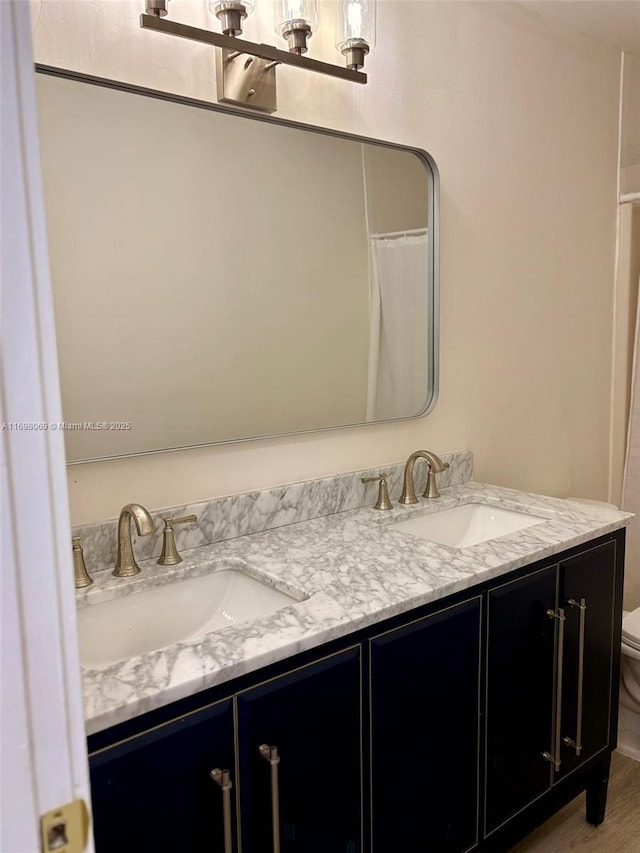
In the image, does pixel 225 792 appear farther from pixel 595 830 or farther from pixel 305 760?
pixel 595 830

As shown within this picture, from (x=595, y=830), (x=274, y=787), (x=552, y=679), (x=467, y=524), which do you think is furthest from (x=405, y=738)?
(x=595, y=830)

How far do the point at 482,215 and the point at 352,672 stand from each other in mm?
1471

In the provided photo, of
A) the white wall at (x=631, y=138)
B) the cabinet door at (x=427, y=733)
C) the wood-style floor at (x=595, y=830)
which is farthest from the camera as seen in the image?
the white wall at (x=631, y=138)

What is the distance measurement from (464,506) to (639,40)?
1.83m

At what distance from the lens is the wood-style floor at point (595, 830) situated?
175cm

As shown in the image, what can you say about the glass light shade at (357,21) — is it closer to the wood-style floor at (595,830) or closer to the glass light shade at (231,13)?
the glass light shade at (231,13)

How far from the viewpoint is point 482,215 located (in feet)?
6.86

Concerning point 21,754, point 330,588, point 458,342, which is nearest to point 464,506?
point 458,342

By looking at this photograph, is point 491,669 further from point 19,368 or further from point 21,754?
point 19,368

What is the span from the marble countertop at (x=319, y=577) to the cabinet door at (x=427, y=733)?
78 mm

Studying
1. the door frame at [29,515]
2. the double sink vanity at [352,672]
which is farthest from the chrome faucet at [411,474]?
the door frame at [29,515]

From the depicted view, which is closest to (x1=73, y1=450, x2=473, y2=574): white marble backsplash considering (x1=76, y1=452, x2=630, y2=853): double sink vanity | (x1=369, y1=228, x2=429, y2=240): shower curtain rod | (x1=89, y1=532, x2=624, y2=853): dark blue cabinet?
(x1=76, y1=452, x2=630, y2=853): double sink vanity

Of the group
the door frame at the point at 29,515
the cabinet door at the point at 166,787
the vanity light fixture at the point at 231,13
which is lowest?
the cabinet door at the point at 166,787

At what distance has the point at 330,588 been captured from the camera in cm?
127
